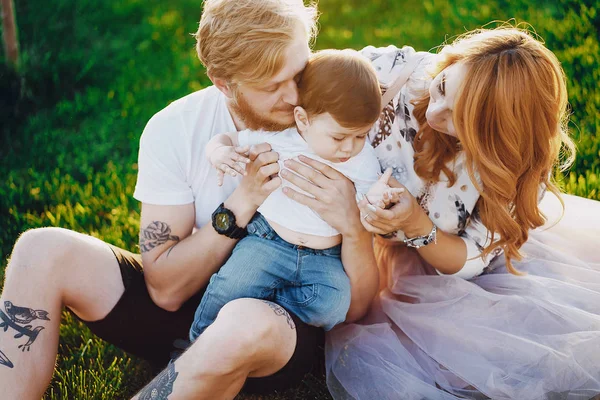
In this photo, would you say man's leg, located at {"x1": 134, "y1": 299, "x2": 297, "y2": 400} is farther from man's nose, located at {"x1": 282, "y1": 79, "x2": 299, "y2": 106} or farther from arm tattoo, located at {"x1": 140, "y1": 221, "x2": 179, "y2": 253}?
man's nose, located at {"x1": 282, "y1": 79, "x2": 299, "y2": 106}

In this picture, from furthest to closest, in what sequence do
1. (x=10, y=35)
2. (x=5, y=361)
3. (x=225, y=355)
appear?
(x=10, y=35) < (x=5, y=361) < (x=225, y=355)

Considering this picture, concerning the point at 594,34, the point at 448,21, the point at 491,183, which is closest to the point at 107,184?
the point at 491,183

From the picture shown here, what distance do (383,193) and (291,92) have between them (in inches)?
18.1

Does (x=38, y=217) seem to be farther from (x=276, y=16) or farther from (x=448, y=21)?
(x=448, y=21)

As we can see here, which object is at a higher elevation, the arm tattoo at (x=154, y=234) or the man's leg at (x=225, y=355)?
the arm tattoo at (x=154, y=234)

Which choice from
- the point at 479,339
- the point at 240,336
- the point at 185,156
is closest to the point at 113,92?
the point at 185,156

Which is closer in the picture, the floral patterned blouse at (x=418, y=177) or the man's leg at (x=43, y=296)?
the man's leg at (x=43, y=296)

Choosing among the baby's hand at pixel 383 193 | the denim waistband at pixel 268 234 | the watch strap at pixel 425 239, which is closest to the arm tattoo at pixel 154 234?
the denim waistband at pixel 268 234

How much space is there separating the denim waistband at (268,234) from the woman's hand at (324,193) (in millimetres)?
103

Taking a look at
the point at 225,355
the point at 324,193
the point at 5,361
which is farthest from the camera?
the point at 324,193

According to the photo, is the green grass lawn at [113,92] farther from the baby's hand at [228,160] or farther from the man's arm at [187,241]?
the baby's hand at [228,160]

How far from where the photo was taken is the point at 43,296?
2387 millimetres

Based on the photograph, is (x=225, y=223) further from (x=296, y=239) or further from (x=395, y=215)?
(x=395, y=215)

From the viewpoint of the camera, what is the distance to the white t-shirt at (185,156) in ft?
8.45
